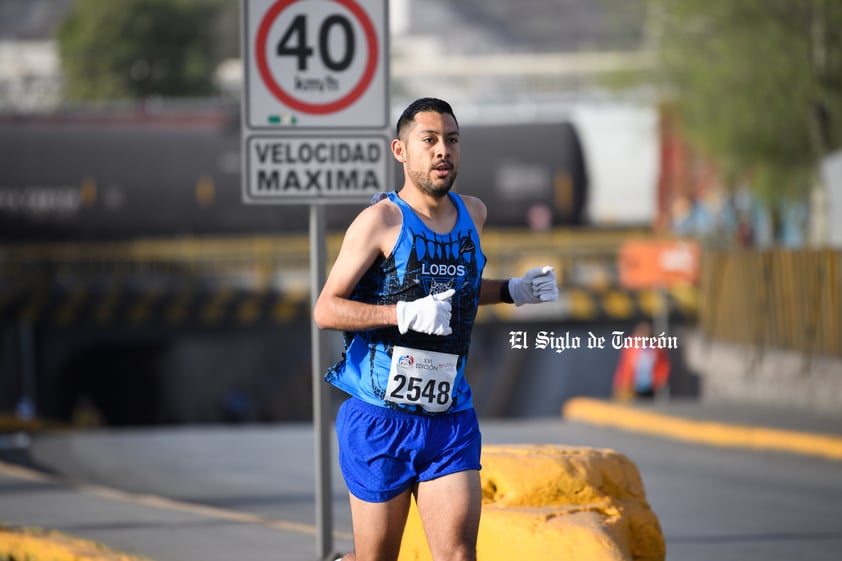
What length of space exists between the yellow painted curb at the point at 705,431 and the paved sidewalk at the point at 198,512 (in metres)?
0.01

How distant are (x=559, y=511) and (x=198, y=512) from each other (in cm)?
467

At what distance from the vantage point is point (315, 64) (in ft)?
22.8

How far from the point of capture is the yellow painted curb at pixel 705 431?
15039 millimetres

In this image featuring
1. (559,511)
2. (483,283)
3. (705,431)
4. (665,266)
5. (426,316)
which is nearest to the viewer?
(426,316)

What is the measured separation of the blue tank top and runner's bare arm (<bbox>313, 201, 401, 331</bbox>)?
4 cm

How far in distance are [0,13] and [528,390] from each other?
117 metres

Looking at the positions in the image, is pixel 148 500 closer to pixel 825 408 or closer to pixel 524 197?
pixel 825 408

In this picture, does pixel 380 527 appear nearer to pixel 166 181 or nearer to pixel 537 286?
pixel 537 286

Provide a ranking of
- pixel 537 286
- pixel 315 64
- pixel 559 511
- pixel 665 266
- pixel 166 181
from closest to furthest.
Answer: pixel 537 286
pixel 559 511
pixel 315 64
pixel 665 266
pixel 166 181

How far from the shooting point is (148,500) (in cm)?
1123

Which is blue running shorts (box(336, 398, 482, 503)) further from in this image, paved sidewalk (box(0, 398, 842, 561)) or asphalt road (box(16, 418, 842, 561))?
asphalt road (box(16, 418, 842, 561))

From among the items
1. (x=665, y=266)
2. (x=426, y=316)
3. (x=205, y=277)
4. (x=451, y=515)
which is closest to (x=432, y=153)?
(x=426, y=316)

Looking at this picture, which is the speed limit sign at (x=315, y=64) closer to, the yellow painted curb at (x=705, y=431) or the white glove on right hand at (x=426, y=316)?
the white glove on right hand at (x=426, y=316)

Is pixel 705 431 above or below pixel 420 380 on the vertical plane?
below
